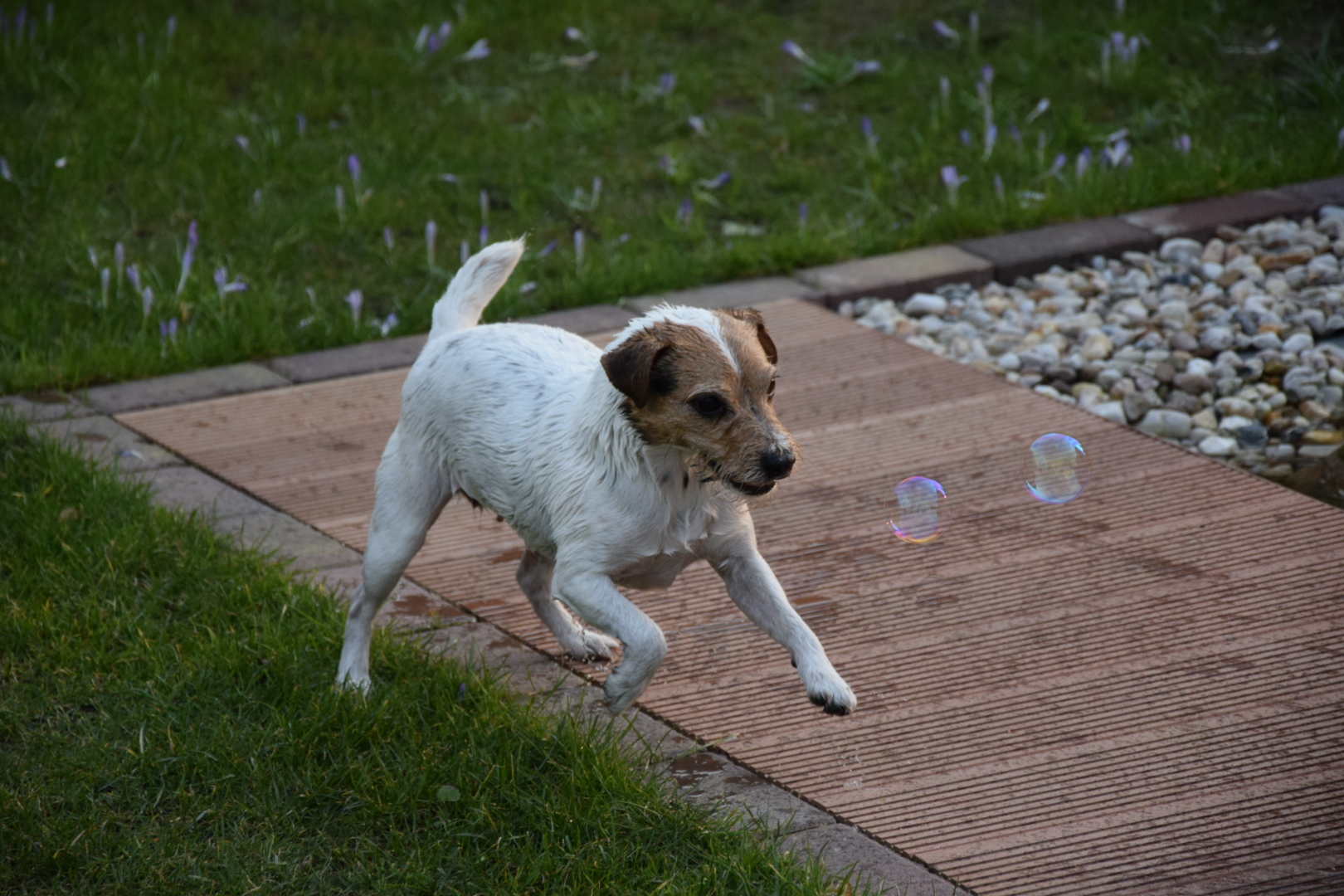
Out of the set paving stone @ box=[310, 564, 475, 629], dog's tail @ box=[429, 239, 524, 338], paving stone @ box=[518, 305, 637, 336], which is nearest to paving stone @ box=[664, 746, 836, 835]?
paving stone @ box=[310, 564, 475, 629]

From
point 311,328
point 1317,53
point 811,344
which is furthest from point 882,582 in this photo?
point 1317,53

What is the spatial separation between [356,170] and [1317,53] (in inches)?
248

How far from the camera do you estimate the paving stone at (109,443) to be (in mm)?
5555

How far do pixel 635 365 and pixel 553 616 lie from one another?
51.9 inches

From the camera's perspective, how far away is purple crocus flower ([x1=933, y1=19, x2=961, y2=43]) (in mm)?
9430

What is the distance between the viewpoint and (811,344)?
6.66m

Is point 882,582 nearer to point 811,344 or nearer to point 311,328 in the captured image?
point 811,344

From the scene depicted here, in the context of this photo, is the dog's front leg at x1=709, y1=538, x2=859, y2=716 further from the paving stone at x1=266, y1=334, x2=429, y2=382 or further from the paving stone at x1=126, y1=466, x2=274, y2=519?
the paving stone at x1=266, y1=334, x2=429, y2=382

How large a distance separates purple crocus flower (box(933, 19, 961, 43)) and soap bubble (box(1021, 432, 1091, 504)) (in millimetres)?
5355

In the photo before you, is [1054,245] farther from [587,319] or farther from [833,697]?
[833,697]

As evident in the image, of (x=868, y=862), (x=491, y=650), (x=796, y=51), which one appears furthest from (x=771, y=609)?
(x=796, y=51)

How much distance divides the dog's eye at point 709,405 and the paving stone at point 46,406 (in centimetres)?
374

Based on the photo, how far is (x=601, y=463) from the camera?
3.60 meters

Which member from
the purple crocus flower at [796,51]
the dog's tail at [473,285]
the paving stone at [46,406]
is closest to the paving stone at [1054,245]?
the purple crocus flower at [796,51]
